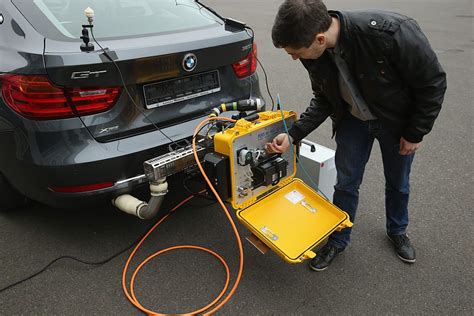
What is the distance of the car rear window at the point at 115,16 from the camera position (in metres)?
2.14

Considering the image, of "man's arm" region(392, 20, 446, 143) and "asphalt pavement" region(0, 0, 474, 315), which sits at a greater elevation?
"man's arm" region(392, 20, 446, 143)

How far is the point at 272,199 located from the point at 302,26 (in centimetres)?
106

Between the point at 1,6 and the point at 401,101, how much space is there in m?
2.32

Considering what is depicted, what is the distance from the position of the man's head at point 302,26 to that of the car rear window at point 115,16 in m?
1.06

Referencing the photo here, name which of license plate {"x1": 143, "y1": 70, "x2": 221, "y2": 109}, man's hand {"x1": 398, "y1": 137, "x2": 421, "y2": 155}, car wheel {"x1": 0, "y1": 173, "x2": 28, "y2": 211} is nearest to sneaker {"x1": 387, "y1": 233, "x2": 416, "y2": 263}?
man's hand {"x1": 398, "y1": 137, "x2": 421, "y2": 155}

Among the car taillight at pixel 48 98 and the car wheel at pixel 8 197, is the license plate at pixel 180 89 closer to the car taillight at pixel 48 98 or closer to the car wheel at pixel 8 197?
the car taillight at pixel 48 98

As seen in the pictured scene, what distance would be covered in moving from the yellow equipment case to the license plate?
0.47 m

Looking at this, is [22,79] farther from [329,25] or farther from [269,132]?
[329,25]

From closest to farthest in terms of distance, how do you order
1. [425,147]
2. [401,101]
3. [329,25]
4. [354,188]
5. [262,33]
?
[329,25] < [401,101] < [354,188] < [425,147] < [262,33]

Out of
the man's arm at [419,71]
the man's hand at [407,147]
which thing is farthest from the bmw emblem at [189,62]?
the man's hand at [407,147]

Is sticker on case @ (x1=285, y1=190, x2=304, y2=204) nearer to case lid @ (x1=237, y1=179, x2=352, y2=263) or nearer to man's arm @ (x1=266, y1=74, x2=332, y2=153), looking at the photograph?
case lid @ (x1=237, y1=179, x2=352, y2=263)

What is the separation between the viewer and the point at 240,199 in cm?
214

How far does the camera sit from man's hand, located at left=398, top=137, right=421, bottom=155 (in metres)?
1.92

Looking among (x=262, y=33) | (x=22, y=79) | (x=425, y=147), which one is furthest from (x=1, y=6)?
(x=262, y=33)
